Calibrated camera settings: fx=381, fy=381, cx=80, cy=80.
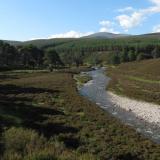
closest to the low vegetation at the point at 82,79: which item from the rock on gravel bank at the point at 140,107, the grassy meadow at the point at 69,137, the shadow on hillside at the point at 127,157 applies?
the rock on gravel bank at the point at 140,107

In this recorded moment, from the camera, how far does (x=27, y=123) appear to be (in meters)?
35.6

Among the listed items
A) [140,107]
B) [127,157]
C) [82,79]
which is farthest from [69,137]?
[82,79]

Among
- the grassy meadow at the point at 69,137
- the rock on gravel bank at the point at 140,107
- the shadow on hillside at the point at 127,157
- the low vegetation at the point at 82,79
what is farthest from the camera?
the low vegetation at the point at 82,79

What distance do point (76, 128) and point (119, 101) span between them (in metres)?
26.4

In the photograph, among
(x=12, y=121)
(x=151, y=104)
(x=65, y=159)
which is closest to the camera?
(x=65, y=159)

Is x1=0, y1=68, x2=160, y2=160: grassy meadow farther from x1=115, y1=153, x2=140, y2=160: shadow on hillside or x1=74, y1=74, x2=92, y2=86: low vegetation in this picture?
x1=74, y1=74, x2=92, y2=86: low vegetation

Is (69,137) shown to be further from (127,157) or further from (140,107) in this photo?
(140,107)

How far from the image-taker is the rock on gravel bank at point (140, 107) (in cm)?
4471

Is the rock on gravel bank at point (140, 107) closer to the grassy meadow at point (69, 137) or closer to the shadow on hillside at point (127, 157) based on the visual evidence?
the grassy meadow at point (69, 137)

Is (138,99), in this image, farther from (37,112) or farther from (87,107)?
(37,112)

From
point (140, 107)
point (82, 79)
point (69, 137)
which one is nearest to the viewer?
point (69, 137)

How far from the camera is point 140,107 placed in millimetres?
53844

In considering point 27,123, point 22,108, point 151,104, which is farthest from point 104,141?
point 151,104

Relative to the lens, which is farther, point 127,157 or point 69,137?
point 69,137
